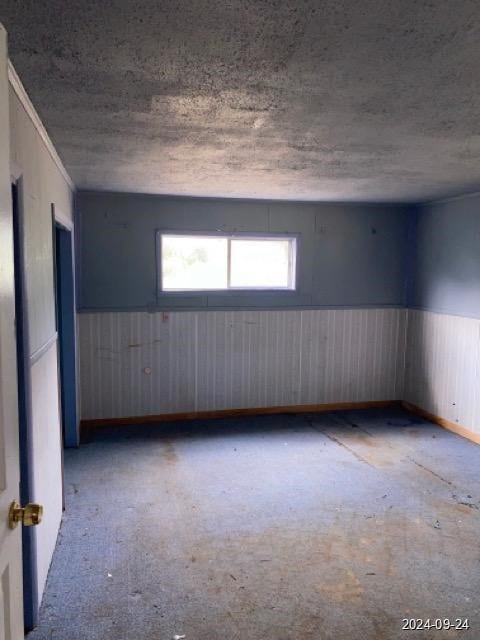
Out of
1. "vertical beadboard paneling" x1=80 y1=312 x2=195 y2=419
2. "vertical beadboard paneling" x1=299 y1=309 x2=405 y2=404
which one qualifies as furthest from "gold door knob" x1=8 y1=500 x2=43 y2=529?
"vertical beadboard paneling" x1=299 y1=309 x2=405 y2=404

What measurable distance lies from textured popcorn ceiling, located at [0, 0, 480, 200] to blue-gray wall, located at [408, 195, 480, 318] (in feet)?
4.18

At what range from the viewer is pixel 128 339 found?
4762 millimetres

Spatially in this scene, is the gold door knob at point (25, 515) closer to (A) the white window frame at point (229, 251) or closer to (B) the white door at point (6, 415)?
(B) the white door at point (6, 415)

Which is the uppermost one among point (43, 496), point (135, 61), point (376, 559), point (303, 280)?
point (135, 61)

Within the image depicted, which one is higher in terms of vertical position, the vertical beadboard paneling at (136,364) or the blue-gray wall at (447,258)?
the blue-gray wall at (447,258)

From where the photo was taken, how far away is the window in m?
4.92

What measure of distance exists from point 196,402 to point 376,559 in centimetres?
272

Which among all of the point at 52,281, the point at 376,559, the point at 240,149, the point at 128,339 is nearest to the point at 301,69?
the point at 240,149

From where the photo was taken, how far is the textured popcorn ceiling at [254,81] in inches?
54.6

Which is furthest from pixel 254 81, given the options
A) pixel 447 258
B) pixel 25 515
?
pixel 447 258

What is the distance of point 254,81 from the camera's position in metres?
1.83

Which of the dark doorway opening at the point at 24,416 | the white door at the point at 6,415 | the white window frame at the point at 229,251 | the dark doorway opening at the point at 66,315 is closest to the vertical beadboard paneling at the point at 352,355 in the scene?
the white window frame at the point at 229,251

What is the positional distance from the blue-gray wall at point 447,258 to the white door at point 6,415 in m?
4.26

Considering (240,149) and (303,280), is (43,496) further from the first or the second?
(303,280)
